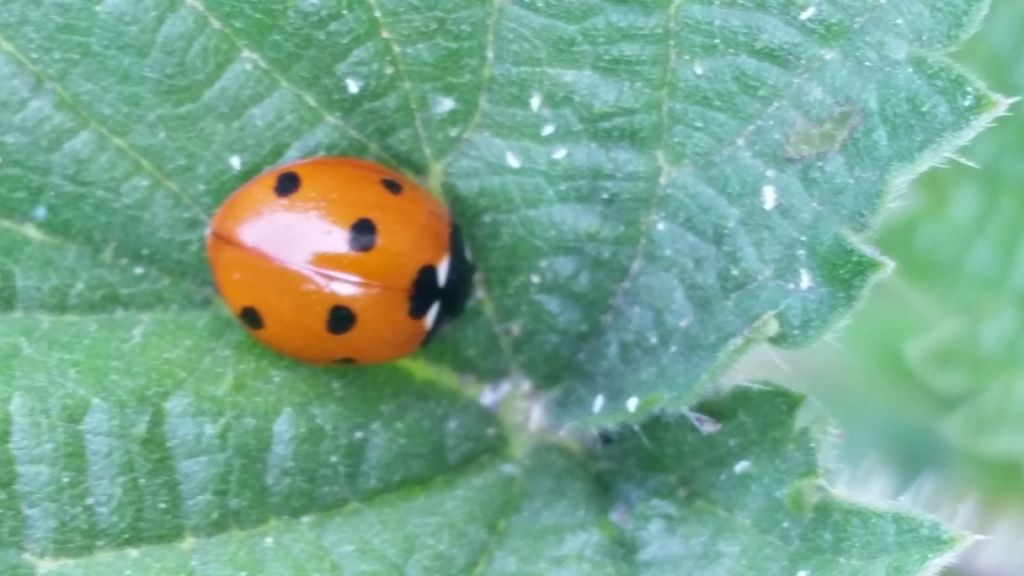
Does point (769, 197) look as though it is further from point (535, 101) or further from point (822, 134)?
point (535, 101)

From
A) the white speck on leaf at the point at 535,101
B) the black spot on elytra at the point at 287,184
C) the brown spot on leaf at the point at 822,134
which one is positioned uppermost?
the brown spot on leaf at the point at 822,134

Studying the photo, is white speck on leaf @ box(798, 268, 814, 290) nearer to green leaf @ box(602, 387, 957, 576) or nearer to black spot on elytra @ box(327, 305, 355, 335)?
green leaf @ box(602, 387, 957, 576)

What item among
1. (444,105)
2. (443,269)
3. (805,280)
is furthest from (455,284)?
(805,280)

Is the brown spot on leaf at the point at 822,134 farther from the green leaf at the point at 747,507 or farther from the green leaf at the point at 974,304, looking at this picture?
the green leaf at the point at 974,304

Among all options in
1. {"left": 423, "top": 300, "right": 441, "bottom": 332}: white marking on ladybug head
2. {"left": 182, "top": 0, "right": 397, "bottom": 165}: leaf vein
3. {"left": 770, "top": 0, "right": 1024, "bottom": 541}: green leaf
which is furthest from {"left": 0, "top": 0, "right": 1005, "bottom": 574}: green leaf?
{"left": 770, "top": 0, "right": 1024, "bottom": 541}: green leaf

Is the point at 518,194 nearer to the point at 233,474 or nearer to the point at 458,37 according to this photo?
the point at 458,37

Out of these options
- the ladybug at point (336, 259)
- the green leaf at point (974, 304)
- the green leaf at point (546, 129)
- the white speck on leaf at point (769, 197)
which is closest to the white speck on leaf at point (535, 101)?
→ the green leaf at point (546, 129)

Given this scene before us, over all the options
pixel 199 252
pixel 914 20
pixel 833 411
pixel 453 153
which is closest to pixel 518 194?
pixel 453 153
